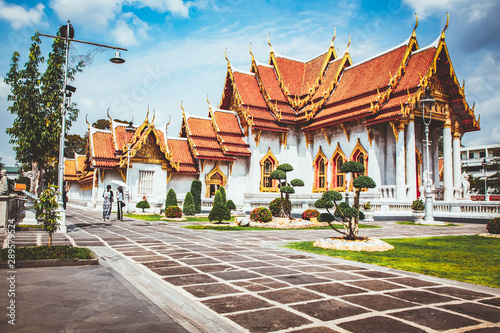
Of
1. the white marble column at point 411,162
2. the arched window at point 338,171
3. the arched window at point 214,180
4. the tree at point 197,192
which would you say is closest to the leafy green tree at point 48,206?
the tree at point 197,192

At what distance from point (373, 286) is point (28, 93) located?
20.3 m

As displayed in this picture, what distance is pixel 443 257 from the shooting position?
8.40 m

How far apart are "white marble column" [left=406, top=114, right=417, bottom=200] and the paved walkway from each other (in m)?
16.4

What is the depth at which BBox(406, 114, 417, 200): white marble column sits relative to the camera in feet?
73.7

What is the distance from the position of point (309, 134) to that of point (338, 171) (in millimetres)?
4246

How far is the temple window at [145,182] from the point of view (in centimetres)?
2772

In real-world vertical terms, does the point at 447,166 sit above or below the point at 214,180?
above

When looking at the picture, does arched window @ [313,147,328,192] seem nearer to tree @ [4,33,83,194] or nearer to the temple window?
the temple window

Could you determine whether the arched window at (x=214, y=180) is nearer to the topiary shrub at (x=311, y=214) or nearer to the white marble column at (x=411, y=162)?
the topiary shrub at (x=311, y=214)

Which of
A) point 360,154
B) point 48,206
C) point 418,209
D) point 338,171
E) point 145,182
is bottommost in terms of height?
point 418,209

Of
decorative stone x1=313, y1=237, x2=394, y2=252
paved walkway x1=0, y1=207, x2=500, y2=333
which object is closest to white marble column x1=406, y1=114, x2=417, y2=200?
decorative stone x1=313, y1=237, x2=394, y2=252

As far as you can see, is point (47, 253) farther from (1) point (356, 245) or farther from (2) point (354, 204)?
(2) point (354, 204)

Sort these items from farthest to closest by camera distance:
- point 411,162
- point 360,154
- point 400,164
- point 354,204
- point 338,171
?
1. point 338,171
2. point 360,154
3. point 400,164
4. point 411,162
5. point 354,204

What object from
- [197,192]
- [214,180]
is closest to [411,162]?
[197,192]
